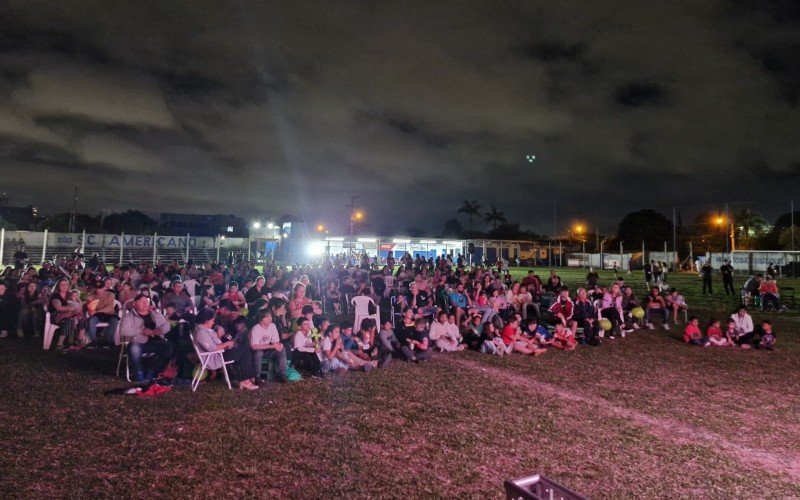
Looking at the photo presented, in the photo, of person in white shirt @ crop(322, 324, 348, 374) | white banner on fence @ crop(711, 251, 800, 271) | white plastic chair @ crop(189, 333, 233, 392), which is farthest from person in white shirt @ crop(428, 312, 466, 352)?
white banner on fence @ crop(711, 251, 800, 271)

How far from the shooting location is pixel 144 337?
25.7 feet

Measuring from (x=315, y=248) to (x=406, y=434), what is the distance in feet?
102

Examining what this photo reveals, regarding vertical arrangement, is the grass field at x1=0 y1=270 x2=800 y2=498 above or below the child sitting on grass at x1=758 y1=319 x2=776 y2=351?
below

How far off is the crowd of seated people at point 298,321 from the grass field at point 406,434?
69cm

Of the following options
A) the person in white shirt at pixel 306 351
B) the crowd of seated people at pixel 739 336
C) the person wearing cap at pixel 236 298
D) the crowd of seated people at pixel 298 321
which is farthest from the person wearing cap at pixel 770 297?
the person wearing cap at pixel 236 298

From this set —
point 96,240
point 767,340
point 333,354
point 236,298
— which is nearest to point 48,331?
point 236,298

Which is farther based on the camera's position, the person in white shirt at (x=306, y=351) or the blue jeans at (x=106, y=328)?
the blue jeans at (x=106, y=328)

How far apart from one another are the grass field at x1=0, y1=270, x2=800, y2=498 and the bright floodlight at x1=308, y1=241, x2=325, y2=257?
2664cm

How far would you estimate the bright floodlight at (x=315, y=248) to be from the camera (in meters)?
35.4

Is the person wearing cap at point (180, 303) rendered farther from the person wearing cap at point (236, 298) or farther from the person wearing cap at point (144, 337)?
the person wearing cap at point (144, 337)

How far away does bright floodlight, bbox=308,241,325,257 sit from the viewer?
35.4m

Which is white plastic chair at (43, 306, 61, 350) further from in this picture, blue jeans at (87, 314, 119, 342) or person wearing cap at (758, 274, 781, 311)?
person wearing cap at (758, 274, 781, 311)

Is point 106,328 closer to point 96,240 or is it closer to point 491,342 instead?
point 491,342

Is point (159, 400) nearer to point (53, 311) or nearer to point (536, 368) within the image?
point (53, 311)
